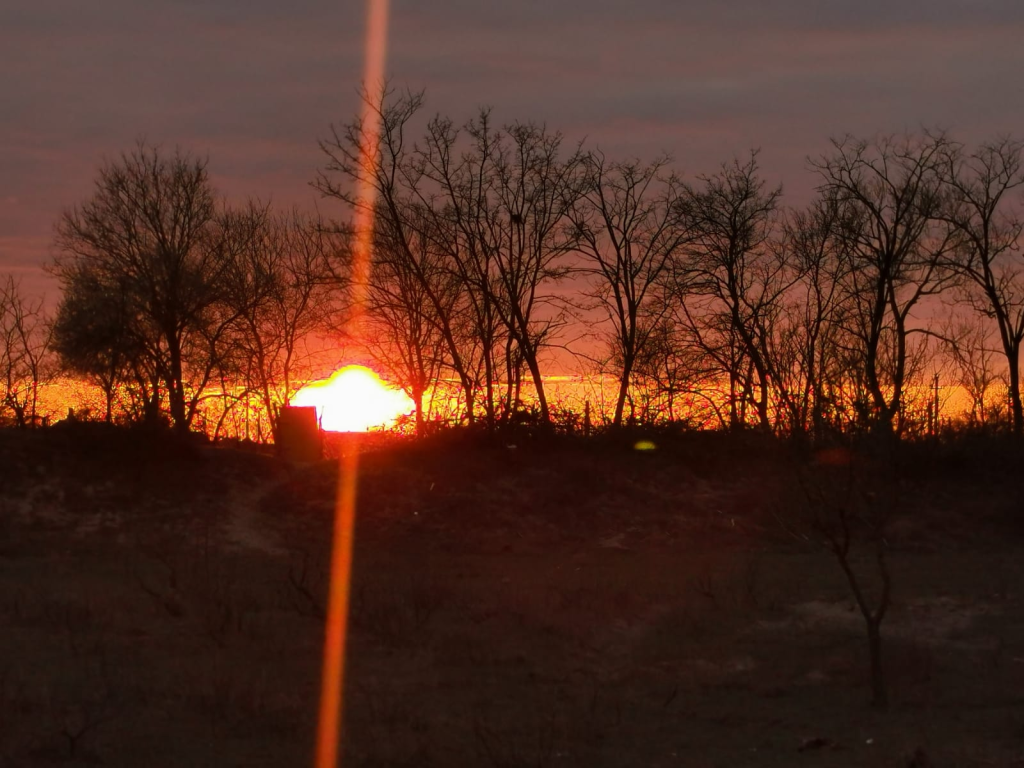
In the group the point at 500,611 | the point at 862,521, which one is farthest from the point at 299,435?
the point at 862,521

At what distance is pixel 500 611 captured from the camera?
14.8 meters

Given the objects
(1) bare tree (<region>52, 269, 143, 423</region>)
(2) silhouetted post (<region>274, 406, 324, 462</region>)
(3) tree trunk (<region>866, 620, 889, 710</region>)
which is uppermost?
(1) bare tree (<region>52, 269, 143, 423</region>)

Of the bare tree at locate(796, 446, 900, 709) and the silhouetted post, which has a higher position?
the silhouetted post

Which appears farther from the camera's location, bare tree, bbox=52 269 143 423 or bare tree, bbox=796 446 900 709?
bare tree, bbox=52 269 143 423

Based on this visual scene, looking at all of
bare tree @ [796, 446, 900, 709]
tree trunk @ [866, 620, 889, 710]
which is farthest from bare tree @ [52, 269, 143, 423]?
tree trunk @ [866, 620, 889, 710]

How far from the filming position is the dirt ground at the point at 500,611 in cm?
980

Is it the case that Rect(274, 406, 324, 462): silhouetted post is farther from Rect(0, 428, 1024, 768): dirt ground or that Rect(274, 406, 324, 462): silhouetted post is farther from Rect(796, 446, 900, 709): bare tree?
Rect(796, 446, 900, 709): bare tree

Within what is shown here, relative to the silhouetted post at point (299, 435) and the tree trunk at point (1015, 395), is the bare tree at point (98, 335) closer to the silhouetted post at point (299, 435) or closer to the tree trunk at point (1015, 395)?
the silhouetted post at point (299, 435)

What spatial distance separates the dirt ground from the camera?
9.80 m

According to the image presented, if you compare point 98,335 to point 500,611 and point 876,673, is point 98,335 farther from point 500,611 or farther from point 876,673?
point 876,673

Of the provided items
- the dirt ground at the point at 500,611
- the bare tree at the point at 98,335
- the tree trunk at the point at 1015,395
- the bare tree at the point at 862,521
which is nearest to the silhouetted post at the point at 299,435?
the dirt ground at the point at 500,611

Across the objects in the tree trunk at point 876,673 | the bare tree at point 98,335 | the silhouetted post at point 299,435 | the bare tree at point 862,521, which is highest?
the bare tree at point 98,335

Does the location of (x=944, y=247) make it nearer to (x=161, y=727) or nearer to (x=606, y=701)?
(x=606, y=701)

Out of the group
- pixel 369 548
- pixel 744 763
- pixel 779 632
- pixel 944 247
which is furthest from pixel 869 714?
pixel 944 247
